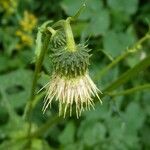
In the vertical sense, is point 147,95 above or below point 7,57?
below

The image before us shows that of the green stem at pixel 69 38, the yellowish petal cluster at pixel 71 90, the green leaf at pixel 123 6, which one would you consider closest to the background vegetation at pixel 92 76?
the green leaf at pixel 123 6

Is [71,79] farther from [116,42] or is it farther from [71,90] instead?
[116,42]

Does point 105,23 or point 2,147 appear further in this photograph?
point 105,23

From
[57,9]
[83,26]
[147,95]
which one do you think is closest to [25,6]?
[57,9]

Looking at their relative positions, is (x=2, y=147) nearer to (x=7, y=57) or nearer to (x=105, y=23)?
(x=7, y=57)

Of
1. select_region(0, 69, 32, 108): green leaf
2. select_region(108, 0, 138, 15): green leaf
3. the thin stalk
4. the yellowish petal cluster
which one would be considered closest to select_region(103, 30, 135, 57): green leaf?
select_region(108, 0, 138, 15): green leaf
